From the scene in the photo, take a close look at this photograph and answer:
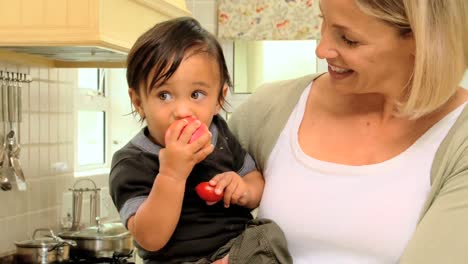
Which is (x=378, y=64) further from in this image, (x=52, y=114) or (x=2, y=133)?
(x=52, y=114)

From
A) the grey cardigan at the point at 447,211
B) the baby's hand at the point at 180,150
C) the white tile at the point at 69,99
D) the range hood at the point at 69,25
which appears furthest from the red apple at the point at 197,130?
the white tile at the point at 69,99

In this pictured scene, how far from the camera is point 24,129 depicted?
2.48 meters

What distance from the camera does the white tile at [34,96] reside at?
251cm

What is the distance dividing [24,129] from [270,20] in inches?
74.1

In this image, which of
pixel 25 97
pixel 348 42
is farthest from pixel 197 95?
pixel 25 97

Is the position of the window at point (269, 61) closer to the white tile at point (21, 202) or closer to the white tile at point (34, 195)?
the white tile at point (34, 195)

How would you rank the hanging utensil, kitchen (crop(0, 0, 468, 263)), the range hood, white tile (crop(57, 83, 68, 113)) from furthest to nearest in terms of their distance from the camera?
white tile (crop(57, 83, 68, 113))
kitchen (crop(0, 0, 468, 263))
the hanging utensil
the range hood

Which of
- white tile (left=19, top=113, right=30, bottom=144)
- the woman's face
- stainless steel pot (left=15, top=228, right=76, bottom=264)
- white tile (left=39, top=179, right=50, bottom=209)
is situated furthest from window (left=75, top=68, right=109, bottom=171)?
the woman's face

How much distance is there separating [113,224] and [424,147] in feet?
5.76

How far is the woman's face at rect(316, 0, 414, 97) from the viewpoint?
1190mm

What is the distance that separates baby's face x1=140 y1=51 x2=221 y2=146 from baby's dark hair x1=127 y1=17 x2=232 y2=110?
0.01m

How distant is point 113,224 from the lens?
2750 mm

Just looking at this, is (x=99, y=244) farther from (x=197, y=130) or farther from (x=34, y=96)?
(x=197, y=130)

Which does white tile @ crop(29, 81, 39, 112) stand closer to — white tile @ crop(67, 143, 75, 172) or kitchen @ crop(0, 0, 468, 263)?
kitchen @ crop(0, 0, 468, 263)
